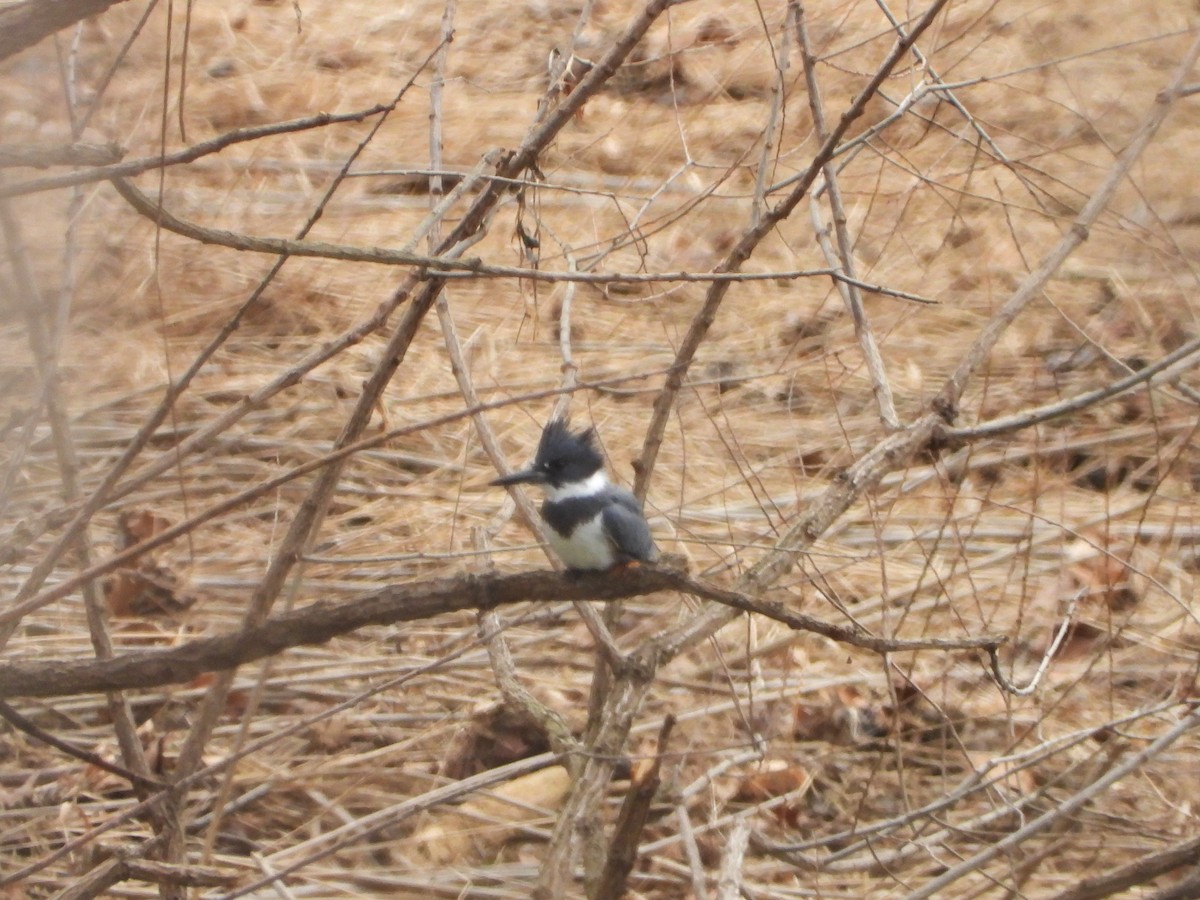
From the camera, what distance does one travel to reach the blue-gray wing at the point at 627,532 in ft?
8.54

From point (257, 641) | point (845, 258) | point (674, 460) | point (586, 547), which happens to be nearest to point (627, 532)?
point (586, 547)

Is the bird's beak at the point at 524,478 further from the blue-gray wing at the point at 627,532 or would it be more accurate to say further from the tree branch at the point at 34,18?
the tree branch at the point at 34,18

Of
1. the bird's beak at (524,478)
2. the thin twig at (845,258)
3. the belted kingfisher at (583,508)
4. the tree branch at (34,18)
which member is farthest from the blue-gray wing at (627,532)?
the tree branch at (34,18)

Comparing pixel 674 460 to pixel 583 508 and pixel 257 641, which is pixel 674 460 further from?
pixel 257 641

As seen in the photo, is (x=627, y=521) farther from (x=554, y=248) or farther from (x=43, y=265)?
(x=554, y=248)

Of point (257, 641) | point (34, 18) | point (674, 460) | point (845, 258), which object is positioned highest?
point (34, 18)

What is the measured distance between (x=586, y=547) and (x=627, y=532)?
86 millimetres

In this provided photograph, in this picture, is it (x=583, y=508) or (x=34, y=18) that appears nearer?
(x=34, y=18)

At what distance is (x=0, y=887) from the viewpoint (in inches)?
82.9

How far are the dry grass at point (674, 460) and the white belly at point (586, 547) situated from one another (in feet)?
0.37

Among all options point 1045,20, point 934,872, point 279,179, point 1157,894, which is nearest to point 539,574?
point 1157,894

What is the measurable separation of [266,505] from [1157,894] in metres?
2.92

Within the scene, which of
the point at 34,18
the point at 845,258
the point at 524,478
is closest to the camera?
the point at 34,18

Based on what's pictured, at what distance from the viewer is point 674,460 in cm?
472
